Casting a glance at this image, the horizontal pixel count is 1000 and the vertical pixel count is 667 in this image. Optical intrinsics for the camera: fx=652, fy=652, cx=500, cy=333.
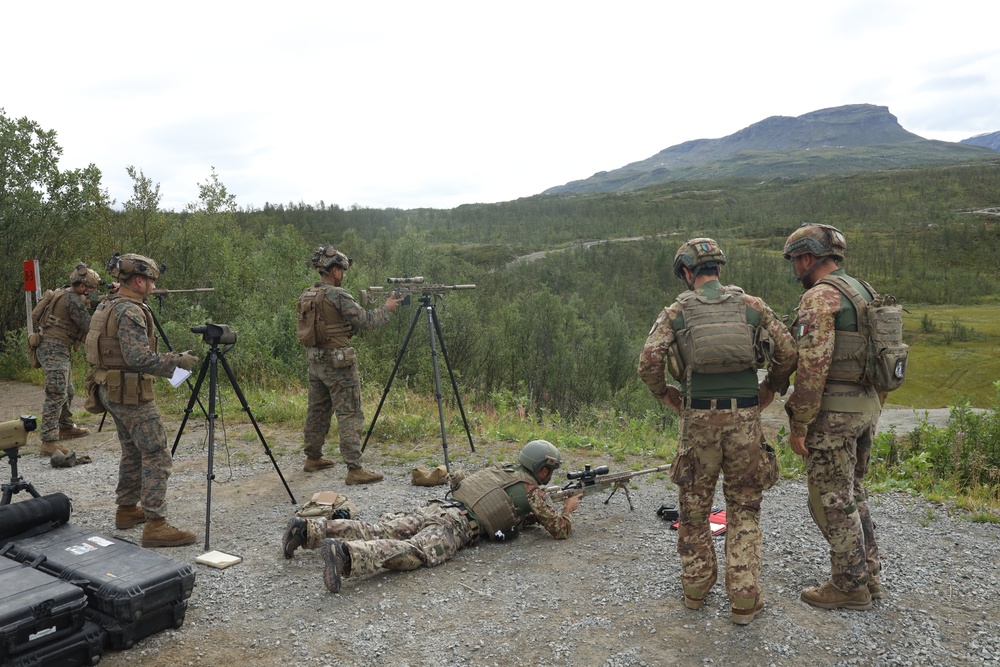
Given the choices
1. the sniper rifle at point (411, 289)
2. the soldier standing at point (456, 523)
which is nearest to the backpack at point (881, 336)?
the soldier standing at point (456, 523)

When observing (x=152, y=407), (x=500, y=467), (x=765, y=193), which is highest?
(x=765, y=193)

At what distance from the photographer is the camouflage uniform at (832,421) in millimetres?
4309

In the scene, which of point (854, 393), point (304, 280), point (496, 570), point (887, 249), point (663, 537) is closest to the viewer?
point (854, 393)

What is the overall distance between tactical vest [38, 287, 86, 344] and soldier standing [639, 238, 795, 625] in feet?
28.2

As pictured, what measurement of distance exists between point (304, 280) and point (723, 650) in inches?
773

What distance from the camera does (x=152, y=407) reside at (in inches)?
234

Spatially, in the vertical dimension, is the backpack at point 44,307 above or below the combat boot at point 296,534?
above

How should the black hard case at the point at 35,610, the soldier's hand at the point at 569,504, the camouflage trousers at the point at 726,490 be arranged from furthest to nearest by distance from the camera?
the soldier's hand at the point at 569,504
the camouflage trousers at the point at 726,490
the black hard case at the point at 35,610

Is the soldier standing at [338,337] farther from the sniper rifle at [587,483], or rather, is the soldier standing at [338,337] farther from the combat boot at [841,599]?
the combat boot at [841,599]

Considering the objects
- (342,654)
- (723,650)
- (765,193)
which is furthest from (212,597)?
(765,193)

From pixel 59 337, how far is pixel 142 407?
15.0 ft

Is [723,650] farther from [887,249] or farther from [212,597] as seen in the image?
[887,249]

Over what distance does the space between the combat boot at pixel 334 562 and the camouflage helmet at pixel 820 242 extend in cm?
385

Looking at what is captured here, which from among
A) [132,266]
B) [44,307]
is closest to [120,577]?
[132,266]
